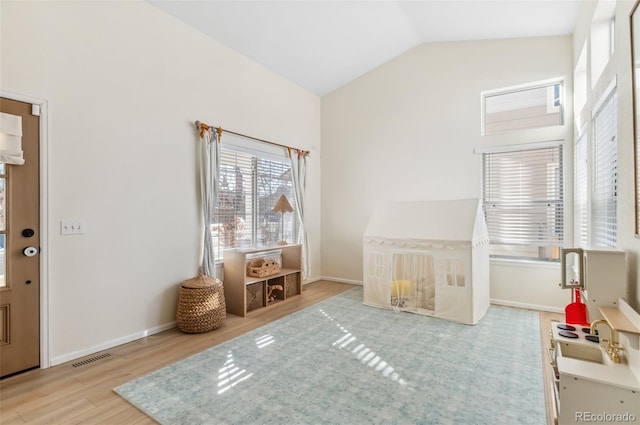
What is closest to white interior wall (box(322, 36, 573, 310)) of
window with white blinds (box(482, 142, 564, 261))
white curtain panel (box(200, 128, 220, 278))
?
window with white blinds (box(482, 142, 564, 261))

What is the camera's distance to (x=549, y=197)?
4.06 m

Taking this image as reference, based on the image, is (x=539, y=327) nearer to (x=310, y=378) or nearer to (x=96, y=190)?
(x=310, y=378)

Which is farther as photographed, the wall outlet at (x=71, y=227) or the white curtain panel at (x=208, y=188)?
the white curtain panel at (x=208, y=188)

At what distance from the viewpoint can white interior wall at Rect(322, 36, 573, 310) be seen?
409cm

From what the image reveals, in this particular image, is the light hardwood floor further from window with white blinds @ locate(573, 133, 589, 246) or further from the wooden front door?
window with white blinds @ locate(573, 133, 589, 246)

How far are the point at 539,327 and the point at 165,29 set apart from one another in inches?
196

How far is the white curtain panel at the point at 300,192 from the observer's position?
5.12m

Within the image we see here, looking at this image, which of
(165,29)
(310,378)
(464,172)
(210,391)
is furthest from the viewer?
(464,172)

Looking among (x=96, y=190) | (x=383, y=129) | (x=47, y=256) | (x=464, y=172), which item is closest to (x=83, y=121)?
(x=96, y=190)

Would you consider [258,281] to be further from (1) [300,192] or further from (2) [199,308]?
(1) [300,192]

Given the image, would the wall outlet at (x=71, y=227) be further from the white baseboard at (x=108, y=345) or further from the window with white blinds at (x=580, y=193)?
the window with white blinds at (x=580, y=193)

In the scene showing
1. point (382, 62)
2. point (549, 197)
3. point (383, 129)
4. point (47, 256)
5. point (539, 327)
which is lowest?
point (539, 327)

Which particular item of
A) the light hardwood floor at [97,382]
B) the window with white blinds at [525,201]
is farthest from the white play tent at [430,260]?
the light hardwood floor at [97,382]

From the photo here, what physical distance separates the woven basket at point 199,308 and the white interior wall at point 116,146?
249mm
